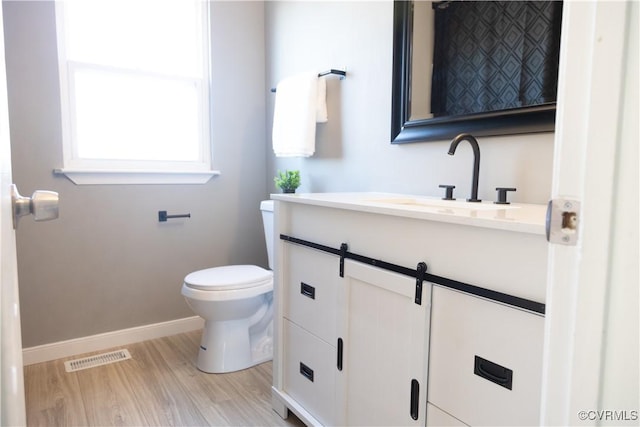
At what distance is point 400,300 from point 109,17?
7.39 ft

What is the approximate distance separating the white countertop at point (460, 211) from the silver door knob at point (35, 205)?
80 cm

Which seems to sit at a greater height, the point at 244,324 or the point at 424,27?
the point at 424,27

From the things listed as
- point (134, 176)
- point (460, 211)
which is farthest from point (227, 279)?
point (460, 211)

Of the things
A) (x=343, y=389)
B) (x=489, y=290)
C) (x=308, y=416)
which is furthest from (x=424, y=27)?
(x=308, y=416)

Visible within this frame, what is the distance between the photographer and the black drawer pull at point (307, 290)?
1529mm

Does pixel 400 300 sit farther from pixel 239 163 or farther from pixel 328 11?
pixel 239 163

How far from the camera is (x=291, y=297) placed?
5.44ft

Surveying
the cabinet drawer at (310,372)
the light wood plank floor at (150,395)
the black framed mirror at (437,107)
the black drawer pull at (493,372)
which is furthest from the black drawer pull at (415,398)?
the black framed mirror at (437,107)

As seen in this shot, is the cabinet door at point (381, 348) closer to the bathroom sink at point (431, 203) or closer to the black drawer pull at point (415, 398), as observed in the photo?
the black drawer pull at point (415, 398)

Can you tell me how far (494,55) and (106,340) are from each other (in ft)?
7.98

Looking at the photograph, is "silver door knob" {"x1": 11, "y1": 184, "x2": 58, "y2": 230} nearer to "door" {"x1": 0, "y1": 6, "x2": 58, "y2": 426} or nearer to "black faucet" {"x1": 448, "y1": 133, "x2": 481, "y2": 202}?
"door" {"x1": 0, "y1": 6, "x2": 58, "y2": 426}

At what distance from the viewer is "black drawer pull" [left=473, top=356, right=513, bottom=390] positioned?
913 millimetres

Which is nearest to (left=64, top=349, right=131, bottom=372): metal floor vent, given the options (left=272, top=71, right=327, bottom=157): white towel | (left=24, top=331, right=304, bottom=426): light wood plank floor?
(left=24, top=331, right=304, bottom=426): light wood plank floor

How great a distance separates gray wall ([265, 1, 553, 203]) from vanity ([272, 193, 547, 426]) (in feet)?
0.50
